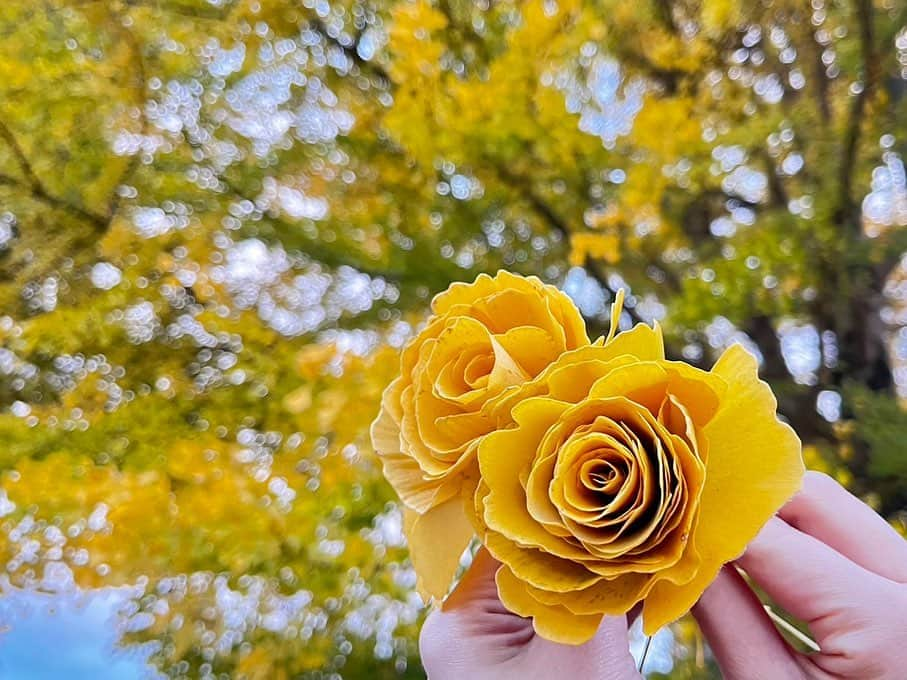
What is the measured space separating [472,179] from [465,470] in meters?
1.26

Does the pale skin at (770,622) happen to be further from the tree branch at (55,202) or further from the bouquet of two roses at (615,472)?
the tree branch at (55,202)

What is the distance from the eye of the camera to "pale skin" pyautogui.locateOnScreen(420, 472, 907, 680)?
471 mm

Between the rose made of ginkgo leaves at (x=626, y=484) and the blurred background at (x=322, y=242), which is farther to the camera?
the blurred background at (x=322, y=242)

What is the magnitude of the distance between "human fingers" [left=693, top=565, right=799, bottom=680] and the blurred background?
0.68m

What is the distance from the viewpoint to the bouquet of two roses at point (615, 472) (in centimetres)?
39

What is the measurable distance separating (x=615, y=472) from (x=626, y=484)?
0.04 feet

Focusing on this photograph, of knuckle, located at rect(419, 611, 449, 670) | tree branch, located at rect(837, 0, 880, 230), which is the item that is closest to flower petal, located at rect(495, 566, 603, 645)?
knuckle, located at rect(419, 611, 449, 670)

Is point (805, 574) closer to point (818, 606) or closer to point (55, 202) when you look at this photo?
point (818, 606)

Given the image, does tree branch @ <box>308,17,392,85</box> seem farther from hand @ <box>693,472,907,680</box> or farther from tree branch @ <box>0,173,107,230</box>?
hand @ <box>693,472,907,680</box>

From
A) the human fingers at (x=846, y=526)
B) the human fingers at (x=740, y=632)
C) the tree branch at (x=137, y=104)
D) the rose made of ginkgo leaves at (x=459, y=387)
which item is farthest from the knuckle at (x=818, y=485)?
the tree branch at (x=137, y=104)

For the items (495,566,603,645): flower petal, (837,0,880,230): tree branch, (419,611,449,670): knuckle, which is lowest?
(419,611,449,670): knuckle

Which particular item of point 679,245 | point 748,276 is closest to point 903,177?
point 679,245

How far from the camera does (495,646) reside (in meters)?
0.52

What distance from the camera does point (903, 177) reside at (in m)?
1.94
